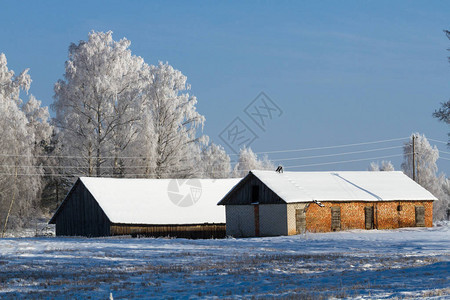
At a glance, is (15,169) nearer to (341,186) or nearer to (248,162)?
(341,186)

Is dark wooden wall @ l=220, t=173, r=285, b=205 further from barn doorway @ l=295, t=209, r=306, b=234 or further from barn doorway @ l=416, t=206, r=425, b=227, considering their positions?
barn doorway @ l=416, t=206, r=425, b=227

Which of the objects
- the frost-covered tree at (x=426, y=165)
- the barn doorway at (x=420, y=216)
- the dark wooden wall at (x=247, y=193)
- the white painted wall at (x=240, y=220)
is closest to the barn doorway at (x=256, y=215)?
the white painted wall at (x=240, y=220)

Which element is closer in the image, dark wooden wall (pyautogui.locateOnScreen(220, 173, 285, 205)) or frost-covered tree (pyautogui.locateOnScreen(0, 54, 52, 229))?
dark wooden wall (pyautogui.locateOnScreen(220, 173, 285, 205))

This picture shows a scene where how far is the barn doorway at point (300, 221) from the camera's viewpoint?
46.4m

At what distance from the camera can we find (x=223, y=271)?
71.9 ft

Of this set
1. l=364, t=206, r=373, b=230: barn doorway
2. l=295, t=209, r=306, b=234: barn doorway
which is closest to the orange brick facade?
l=364, t=206, r=373, b=230: barn doorway

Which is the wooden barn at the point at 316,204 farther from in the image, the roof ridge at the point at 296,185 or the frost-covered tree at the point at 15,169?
the frost-covered tree at the point at 15,169

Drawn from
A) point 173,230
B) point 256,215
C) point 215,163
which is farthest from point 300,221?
point 215,163

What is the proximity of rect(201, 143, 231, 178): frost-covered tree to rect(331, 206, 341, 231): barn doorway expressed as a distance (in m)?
17.6

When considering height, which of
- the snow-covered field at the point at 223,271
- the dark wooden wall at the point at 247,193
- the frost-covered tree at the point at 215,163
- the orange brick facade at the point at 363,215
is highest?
the frost-covered tree at the point at 215,163

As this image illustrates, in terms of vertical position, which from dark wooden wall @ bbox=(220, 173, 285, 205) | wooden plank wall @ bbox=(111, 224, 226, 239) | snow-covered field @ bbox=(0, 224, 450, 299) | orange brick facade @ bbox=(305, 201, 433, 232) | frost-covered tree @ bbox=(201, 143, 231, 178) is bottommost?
snow-covered field @ bbox=(0, 224, 450, 299)

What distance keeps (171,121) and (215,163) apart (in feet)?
79.7

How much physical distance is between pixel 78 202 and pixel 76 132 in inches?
310

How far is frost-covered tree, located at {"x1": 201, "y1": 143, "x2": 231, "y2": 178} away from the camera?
6529cm
